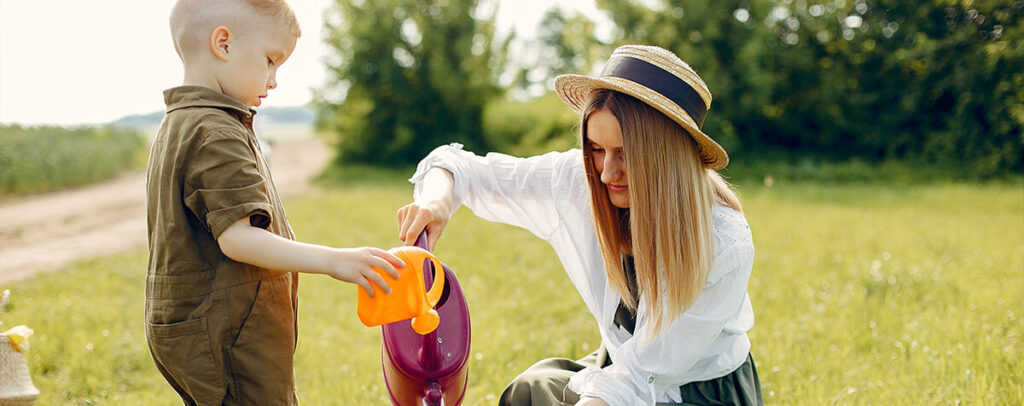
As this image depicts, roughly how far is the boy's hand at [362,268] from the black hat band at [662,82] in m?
0.80

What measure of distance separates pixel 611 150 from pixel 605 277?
46cm

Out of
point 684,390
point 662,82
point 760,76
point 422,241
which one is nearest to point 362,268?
point 422,241

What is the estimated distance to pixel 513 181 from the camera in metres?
2.38

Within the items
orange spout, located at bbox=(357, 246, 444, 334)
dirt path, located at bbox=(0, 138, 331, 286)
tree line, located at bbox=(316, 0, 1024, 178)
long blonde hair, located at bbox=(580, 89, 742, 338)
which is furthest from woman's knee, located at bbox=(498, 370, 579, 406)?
tree line, located at bbox=(316, 0, 1024, 178)

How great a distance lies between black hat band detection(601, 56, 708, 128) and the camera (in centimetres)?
184

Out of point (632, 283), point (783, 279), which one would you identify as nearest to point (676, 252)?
point (632, 283)

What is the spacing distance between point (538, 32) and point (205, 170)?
4301cm

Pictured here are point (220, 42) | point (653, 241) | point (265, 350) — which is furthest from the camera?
point (653, 241)

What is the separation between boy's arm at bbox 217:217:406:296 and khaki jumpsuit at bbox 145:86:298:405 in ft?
0.12

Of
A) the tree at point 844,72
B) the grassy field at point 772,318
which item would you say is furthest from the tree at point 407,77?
the grassy field at point 772,318

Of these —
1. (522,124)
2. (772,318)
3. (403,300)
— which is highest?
(403,300)

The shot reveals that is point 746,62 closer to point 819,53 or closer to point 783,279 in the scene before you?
point 819,53

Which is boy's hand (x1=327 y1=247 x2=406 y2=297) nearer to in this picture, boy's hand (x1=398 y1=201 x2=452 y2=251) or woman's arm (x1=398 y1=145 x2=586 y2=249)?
boy's hand (x1=398 y1=201 x2=452 y2=251)

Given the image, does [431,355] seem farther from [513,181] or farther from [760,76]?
[760,76]
